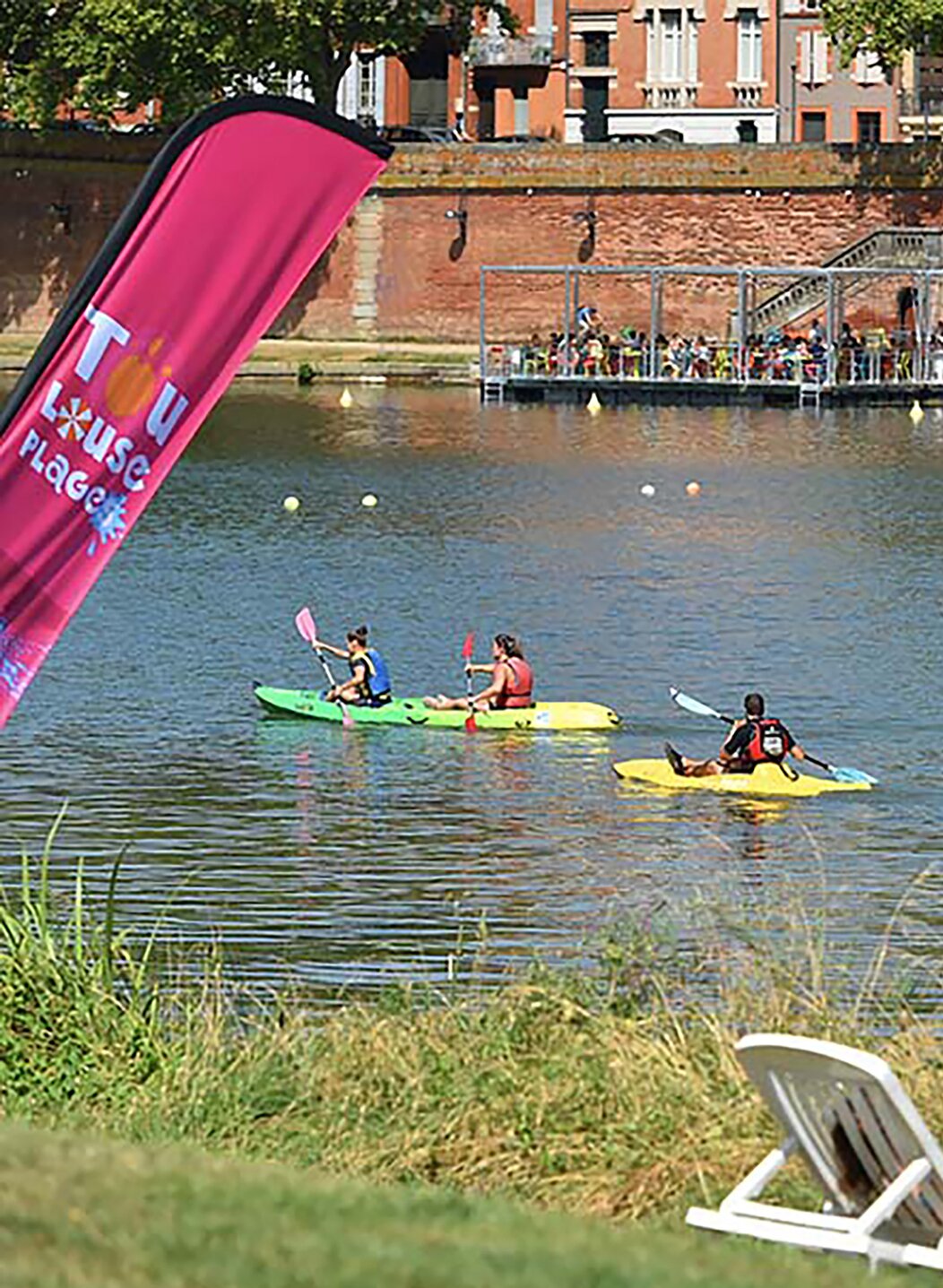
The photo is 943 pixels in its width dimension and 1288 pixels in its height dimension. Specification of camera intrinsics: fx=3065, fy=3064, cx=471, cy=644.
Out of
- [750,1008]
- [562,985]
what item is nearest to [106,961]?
[562,985]

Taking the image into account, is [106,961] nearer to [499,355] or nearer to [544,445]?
[544,445]

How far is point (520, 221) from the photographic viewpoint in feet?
275

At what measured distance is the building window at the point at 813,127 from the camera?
95875mm

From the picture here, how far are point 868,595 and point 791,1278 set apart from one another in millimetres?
31920

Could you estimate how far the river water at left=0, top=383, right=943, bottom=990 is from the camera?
2166 centimetres

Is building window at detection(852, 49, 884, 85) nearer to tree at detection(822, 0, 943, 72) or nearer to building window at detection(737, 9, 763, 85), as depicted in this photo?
building window at detection(737, 9, 763, 85)

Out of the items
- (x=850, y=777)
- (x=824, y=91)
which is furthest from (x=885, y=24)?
(x=850, y=777)

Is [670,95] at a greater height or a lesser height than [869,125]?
greater

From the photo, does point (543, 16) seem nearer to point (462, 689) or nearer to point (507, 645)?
point (462, 689)

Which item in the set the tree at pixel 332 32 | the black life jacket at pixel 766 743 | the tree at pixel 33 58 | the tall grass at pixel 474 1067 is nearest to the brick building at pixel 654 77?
the tree at pixel 332 32

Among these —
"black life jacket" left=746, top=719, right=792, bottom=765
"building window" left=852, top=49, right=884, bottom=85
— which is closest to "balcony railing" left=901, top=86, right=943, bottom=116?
"building window" left=852, top=49, right=884, bottom=85

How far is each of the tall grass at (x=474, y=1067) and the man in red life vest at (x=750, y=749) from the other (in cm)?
1259

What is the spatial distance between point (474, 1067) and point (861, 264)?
68014mm

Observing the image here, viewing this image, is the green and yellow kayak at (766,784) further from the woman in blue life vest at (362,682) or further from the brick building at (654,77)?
the brick building at (654,77)
